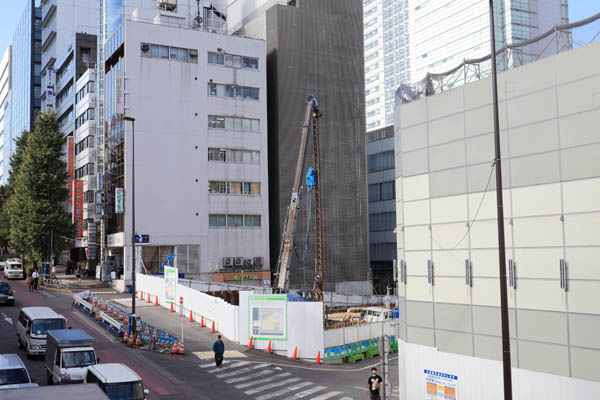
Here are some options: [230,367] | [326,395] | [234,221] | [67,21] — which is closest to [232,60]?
[234,221]

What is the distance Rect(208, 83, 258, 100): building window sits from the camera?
64812 mm

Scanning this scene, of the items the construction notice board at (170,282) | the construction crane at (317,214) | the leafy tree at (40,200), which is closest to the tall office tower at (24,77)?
the leafy tree at (40,200)

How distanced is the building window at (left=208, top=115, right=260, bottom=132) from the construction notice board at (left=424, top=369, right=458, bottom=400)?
47538 millimetres

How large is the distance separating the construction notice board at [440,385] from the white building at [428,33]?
90.3m

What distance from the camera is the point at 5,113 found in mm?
156875

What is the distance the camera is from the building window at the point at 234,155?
210 feet

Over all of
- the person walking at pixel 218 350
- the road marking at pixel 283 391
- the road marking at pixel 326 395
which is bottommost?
the road marking at pixel 326 395

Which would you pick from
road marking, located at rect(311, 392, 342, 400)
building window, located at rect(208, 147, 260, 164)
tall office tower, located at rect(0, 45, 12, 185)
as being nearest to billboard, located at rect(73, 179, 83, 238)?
building window, located at rect(208, 147, 260, 164)

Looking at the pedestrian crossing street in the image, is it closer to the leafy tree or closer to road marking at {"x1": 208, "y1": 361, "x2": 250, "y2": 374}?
road marking at {"x1": 208, "y1": 361, "x2": 250, "y2": 374}

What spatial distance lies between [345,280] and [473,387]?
166 ft

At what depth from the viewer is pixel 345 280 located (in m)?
69.9

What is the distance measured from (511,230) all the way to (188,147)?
158 ft

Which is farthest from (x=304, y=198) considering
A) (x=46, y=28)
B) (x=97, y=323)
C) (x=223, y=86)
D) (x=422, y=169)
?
(x=46, y=28)

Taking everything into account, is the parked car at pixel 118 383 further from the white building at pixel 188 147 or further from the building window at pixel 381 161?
the building window at pixel 381 161
